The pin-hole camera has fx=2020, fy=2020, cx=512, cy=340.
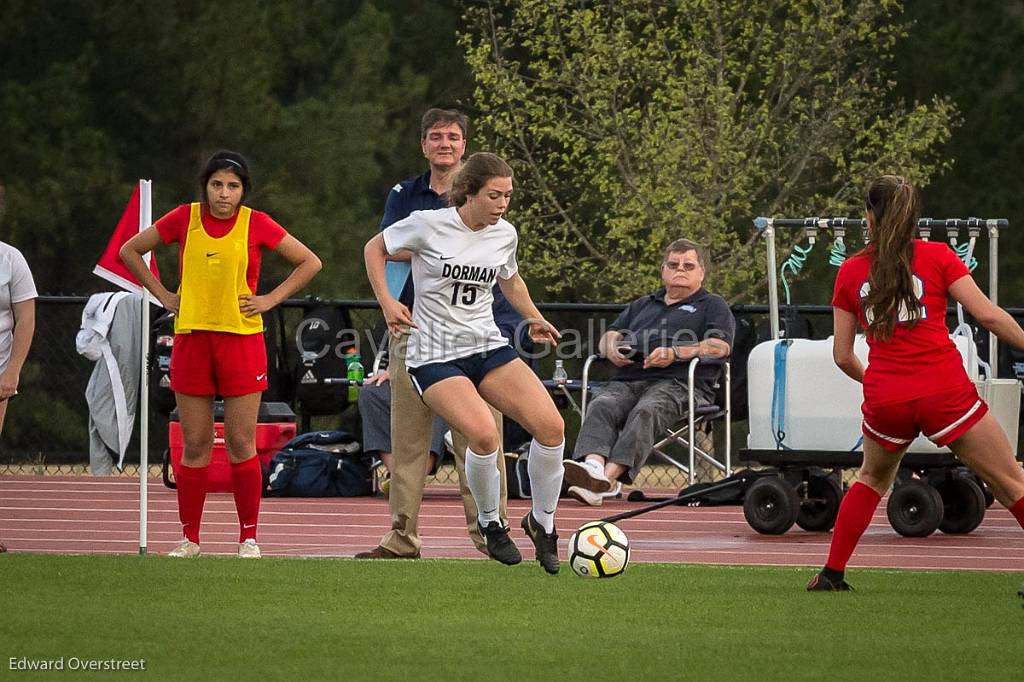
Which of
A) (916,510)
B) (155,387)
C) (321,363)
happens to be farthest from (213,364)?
(155,387)

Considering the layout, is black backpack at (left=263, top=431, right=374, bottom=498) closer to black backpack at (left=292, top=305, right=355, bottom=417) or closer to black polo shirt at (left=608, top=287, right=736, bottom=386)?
black backpack at (left=292, top=305, right=355, bottom=417)

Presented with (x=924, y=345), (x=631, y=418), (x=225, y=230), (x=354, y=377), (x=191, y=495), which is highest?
(x=225, y=230)

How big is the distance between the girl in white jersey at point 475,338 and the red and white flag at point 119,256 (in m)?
1.59

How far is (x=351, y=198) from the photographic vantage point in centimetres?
2580

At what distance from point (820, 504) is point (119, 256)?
4.12 meters

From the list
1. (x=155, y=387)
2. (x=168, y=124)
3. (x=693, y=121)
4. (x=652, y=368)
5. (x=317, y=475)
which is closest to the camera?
(x=652, y=368)

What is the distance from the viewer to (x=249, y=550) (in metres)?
9.12

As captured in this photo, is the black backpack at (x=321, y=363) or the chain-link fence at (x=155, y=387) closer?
the black backpack at (x=321, y=363)

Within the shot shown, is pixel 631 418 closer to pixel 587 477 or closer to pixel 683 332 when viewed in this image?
pixel 587 477

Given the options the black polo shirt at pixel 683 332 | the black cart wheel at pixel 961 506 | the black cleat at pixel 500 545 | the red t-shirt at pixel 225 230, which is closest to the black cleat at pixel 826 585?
the black cleat at pixel 500 545

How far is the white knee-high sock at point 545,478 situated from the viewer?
8.24 metres

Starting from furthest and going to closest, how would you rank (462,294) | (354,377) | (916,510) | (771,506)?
(354,377) → (771,506) → (916,510) → (462,294)

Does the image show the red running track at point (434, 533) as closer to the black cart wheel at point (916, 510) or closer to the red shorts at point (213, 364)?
the black cart wheel at point (916, 510)

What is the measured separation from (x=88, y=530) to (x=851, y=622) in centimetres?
568
